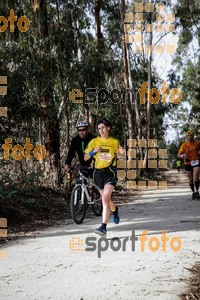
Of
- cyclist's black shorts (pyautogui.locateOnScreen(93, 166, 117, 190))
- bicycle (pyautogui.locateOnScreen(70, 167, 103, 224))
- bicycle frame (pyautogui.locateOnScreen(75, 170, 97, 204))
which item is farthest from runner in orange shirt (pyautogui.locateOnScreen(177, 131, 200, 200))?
cyclist's black shorts (pyautogui.locateOnScreen(93, 166, 117, 190))

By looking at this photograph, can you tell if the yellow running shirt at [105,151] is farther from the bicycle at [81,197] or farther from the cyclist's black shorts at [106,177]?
the bicycle at [81,197]

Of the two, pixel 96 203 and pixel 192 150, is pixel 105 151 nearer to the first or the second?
pixel 96 203

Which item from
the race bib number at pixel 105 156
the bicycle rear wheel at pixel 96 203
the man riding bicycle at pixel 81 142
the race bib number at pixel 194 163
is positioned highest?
the man riding bicycle at pixel 81 142

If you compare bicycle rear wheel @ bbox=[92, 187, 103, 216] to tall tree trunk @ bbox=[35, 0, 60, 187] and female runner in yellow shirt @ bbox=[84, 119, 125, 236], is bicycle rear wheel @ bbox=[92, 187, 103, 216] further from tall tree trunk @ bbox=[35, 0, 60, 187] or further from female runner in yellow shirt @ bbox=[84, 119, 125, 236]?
tall tree trunk @ bbox=[35, 0, 60, 187]

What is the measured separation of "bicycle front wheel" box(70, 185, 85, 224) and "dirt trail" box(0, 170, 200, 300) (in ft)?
1.68

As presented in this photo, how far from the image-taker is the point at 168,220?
736cm

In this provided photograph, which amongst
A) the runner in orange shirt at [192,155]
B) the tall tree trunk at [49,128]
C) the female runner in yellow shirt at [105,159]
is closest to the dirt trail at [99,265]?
the female runner in yellow shirt at [105,159]

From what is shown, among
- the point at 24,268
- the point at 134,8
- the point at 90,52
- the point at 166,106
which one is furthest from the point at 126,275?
the point at 166,106

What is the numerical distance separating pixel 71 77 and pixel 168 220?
698 cm

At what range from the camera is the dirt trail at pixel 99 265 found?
3.61 meters

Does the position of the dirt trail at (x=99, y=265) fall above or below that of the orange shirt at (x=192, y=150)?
below

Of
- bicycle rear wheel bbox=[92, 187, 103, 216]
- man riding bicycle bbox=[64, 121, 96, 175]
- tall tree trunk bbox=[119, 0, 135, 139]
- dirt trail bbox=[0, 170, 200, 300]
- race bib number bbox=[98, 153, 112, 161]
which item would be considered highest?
tall tree trunk bbox=[119, 0, 135, 139]

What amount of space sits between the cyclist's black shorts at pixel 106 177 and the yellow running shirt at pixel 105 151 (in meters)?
0.07

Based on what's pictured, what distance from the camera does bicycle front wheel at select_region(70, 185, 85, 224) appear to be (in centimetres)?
740
